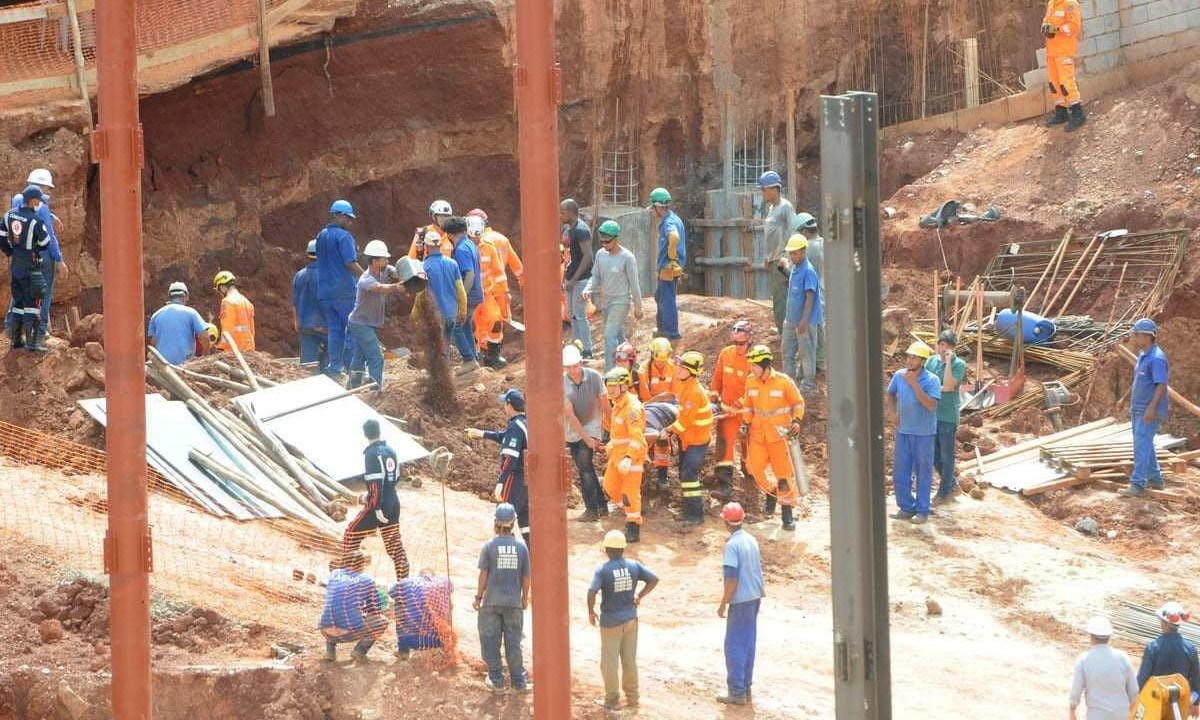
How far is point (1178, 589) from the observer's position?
47.7ft

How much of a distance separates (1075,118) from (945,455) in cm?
906

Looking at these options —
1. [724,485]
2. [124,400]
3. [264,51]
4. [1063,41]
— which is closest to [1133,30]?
[1063,41]

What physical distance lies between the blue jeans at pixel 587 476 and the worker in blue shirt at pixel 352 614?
4.03m

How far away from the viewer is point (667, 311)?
18500 millimetres

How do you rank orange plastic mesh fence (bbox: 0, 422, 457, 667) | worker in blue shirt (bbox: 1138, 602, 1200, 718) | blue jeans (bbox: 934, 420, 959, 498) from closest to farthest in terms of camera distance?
worker in blue shirt (bbox: 1138, 602, 1200, 718)
orange plastic mesh fence (bbox: 0, 422, 457, 667)
blue jeans (bbox: 934, 420, 959, 498)

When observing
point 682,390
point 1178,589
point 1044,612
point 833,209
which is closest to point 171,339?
point 682,390

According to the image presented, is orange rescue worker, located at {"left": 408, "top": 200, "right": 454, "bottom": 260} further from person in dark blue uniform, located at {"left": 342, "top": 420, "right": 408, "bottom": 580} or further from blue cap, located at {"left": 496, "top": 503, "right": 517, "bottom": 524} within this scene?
blue cap, located at {"left": 496, "top": 503, "right": 517, "bottom": 524}

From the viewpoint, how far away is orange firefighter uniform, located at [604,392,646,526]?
46.3 feet

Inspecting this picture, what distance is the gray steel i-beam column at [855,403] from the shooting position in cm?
571

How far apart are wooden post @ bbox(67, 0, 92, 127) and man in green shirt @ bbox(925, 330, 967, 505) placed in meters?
10.8

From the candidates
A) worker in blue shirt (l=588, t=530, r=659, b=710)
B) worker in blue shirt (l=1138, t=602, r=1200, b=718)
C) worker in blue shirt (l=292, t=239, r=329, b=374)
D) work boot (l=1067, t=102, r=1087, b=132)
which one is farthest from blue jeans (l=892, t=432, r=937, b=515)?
work boot (l=1067, t=102, r=1087, b=132)

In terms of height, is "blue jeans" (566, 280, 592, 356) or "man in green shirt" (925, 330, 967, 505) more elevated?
"blue jeans" (566, 280, 592, 356)

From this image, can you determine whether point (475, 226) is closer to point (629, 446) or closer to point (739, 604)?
point (629, 446)

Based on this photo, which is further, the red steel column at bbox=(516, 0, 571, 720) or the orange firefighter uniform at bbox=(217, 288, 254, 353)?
the orange firefighter uniform at bbox=(217, 288, 254, 353)
